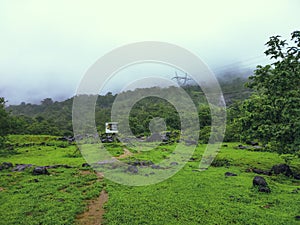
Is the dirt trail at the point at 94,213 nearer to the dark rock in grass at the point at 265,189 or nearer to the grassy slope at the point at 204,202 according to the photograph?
the grassy slope at the point at 204,202

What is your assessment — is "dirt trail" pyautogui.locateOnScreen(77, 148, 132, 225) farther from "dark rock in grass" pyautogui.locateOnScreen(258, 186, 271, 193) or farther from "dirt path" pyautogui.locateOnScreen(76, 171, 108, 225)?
"dark rock in grass" pyautogui.locateOnScreen(258, 186, 271, 193)

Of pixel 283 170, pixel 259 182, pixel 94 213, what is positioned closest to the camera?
pixel 94 213

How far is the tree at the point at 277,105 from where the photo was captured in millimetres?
14133

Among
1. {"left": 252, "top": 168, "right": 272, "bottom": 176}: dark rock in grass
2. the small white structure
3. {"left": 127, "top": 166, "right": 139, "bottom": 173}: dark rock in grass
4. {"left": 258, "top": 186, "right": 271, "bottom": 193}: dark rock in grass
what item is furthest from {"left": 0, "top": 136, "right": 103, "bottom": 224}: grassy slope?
the small white structure

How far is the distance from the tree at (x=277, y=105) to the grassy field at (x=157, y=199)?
107 inches

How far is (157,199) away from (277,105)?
9.73 meters

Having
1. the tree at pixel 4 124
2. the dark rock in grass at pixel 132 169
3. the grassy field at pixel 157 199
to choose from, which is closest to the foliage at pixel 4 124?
the tree at pixel 4 124

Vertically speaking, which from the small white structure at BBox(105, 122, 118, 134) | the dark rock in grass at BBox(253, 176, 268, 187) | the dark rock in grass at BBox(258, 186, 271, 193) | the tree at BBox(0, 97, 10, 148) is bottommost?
the dark rock in grass at BBox(258, 186, 271, 193)

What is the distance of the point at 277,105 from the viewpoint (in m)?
15.2

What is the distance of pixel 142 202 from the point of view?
438 inches

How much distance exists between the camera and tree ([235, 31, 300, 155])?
14.1 metres

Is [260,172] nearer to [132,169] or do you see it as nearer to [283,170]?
[283,170]

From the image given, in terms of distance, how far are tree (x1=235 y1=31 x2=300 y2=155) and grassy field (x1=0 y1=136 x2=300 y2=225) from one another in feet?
8.94

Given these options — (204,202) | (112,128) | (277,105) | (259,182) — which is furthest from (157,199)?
(112,128)
